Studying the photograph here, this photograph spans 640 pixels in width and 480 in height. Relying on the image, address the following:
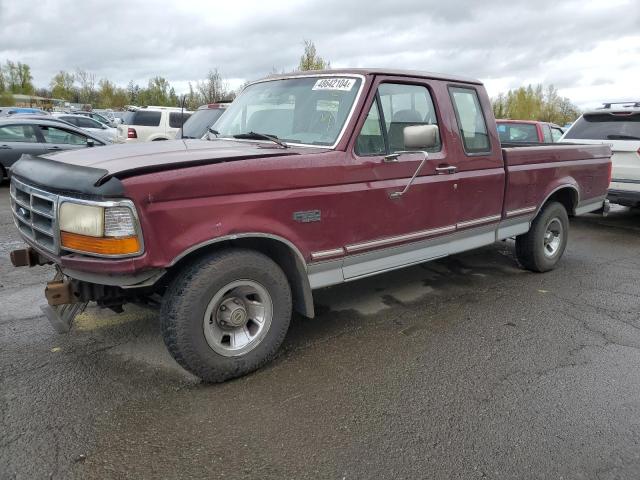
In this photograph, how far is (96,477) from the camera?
242 cm

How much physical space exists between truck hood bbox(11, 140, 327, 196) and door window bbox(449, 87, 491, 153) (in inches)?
67.8

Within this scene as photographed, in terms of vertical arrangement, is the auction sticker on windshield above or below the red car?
above

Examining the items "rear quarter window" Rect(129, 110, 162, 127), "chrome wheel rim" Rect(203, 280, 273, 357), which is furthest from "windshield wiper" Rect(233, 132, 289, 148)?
"rear quarter window" Rect(129, 110, 162, 127)

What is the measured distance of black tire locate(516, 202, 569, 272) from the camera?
220 inches

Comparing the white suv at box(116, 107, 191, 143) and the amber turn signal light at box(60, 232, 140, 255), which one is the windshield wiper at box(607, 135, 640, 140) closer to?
the amber turn signal light at box(60, 232, 140, 255)

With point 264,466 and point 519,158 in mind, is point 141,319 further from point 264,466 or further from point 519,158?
point 519,158

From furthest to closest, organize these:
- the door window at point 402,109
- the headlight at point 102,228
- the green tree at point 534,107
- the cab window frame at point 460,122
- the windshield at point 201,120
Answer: the green tree at point 534,107 < the windshield at point 201,120 < the cab window frame at point 460,122 < the door window at point 402,109 < the headlight at point 102,228

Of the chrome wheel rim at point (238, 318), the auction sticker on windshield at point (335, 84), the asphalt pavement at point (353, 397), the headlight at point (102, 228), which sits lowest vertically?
the asphalt pavement at point (353, 397)

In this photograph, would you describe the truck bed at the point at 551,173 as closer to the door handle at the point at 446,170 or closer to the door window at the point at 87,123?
the door handle at the point at 446,170

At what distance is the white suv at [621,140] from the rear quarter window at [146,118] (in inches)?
471

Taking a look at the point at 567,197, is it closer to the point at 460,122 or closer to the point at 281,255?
the point at 460,122

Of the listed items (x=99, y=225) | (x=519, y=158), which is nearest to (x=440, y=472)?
(x=99, y=225)

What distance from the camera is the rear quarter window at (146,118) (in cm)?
1541

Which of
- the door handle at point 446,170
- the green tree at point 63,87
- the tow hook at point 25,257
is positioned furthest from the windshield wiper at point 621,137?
the green tree at point 63,87
